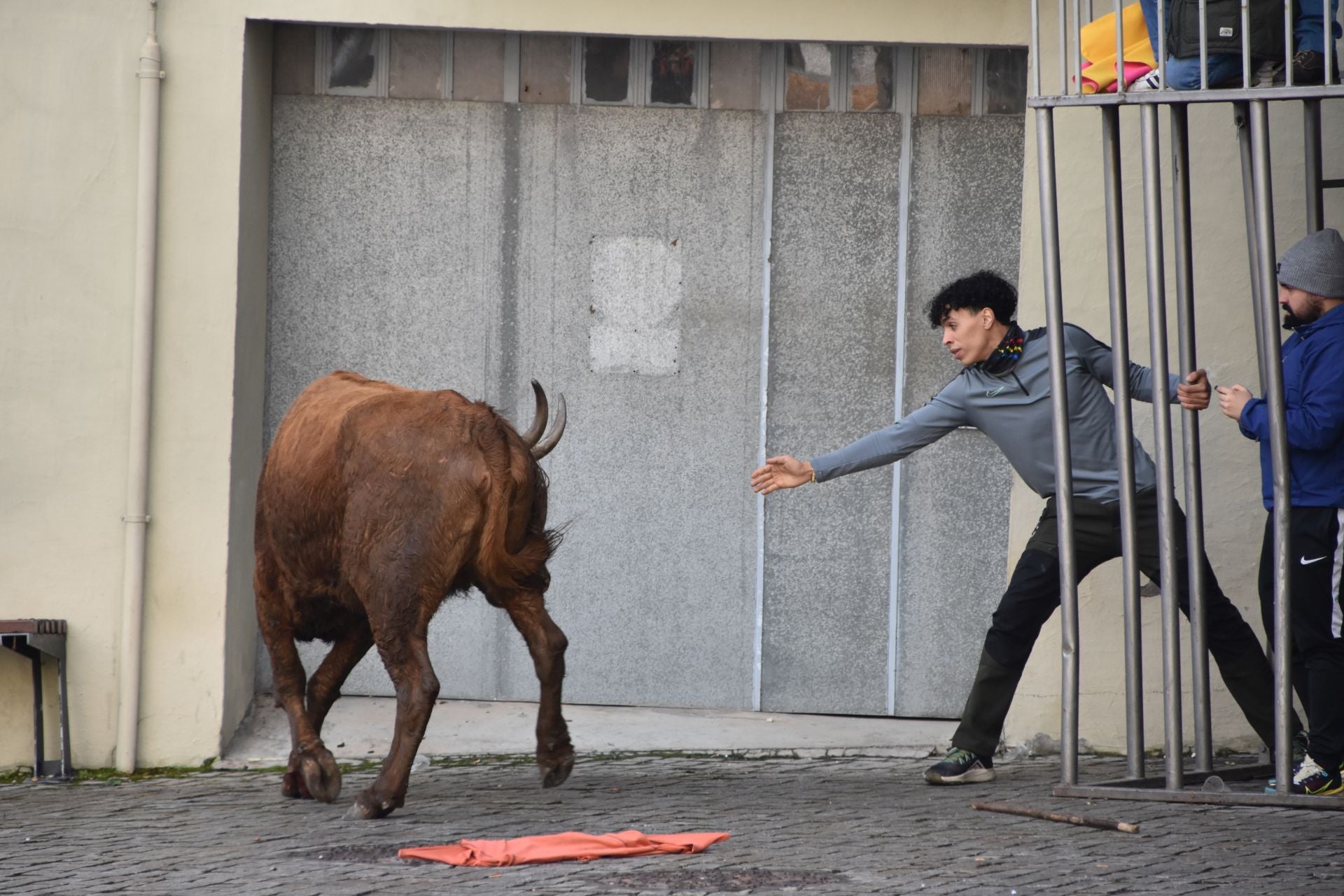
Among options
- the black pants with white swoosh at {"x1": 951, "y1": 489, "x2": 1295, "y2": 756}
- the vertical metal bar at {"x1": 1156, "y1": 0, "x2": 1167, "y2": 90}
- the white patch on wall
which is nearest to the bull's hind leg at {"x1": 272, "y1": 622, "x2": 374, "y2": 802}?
the white patch on wall

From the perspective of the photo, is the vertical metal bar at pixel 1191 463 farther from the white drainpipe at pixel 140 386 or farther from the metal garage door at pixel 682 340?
the white drainpipe at pixel 140 386

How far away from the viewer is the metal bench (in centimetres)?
746

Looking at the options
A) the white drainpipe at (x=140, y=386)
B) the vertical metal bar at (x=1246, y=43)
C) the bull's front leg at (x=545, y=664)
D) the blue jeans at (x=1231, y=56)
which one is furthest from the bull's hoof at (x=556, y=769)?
the vertical metal bar at (x=1246, y=43)

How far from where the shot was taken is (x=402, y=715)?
6.19m

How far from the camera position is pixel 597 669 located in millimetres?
8500

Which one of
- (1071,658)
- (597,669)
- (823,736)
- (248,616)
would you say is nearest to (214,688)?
(248,616)

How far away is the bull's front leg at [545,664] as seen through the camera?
6.60 m

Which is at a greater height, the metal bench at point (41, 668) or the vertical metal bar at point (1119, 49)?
the vertical metal bar at point (1119, 49)

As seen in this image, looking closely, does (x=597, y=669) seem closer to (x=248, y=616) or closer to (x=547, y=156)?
(x=248, y=616)

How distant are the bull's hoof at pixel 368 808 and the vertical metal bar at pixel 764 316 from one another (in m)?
2.76

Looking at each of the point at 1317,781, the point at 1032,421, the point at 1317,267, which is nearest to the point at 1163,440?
the point at 1032,421

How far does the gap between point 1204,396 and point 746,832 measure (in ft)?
7.51

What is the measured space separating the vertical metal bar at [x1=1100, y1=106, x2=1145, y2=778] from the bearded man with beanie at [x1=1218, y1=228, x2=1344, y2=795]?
0.37 meters

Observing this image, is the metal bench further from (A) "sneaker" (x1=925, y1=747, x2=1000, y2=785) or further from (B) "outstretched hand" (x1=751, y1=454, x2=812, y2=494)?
(A) "sneaker" (x1=925, y1=747, x2=1000, y2=785)
